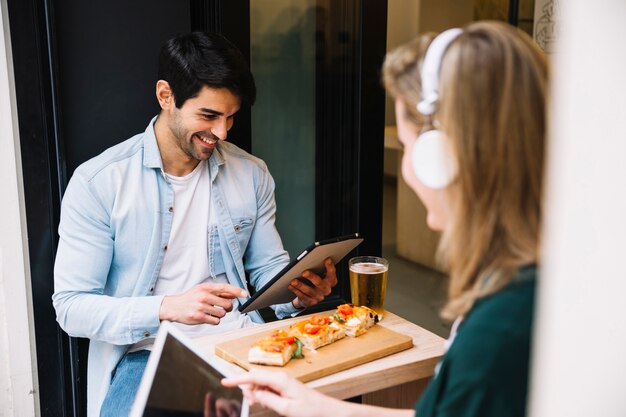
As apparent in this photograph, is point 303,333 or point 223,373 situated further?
point 303,333

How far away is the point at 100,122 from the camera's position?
84.1 inches

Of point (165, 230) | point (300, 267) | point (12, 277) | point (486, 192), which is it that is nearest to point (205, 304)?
point (300, 267)

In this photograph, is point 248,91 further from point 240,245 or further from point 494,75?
point 494,75

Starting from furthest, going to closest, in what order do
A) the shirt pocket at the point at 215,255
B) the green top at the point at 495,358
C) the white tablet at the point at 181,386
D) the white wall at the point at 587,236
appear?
the shirt pocket at the point at 215,255, the white tablet at the point at 181,386, the green top at the point at 495,358, the white wall at the point at 587,236

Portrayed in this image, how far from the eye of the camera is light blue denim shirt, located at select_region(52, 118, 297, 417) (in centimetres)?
179

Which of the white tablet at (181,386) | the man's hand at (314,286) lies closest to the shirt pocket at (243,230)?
the man's hand at (314,286)

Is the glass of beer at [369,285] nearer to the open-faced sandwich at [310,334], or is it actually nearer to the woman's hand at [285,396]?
the open-faced sandwich at [310,334]

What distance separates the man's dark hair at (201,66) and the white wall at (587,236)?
1.52 metres

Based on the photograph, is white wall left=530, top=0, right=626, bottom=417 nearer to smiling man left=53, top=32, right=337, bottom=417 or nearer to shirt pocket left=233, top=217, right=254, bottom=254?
smiling man left=53, top=32, right=337, bottom=417

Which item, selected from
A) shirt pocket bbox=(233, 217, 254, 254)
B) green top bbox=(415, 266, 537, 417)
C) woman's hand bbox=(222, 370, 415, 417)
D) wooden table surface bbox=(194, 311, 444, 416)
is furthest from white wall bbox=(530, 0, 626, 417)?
shirt pocket bbox=(233, 217, 254, 254)

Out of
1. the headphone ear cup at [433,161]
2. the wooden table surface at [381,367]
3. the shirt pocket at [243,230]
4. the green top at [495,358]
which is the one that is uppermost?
the headphone ear cup at [433,161]

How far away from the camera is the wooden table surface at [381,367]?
1.38 m

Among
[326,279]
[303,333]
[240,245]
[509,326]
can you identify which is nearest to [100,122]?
[240,245]

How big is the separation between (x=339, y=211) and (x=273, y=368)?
1433 mm
